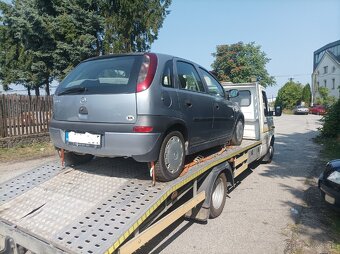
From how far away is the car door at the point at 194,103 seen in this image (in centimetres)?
385

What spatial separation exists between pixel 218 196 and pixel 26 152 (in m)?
7.14

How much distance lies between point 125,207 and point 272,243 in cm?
212

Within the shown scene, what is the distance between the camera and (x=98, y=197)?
3125 mm

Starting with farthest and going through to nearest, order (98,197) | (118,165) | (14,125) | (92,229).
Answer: (14,125), (118,165), (98,197), (92,229)

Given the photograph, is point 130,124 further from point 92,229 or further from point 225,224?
point 225,224

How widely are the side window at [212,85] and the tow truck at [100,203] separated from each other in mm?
1078

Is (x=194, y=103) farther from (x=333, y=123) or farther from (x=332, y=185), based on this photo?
(x=333, y=123)

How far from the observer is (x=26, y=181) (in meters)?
3.70

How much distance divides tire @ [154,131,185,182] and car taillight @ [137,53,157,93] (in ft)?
2.15

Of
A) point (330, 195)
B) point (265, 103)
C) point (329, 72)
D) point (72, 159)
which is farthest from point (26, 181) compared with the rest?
point (329, 72)

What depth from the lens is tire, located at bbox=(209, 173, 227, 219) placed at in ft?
14.5

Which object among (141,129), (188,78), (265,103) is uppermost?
(188,78)

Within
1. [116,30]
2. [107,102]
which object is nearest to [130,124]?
[107,102]

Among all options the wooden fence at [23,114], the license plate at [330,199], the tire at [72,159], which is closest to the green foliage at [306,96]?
the wooden fence at [23,114]
